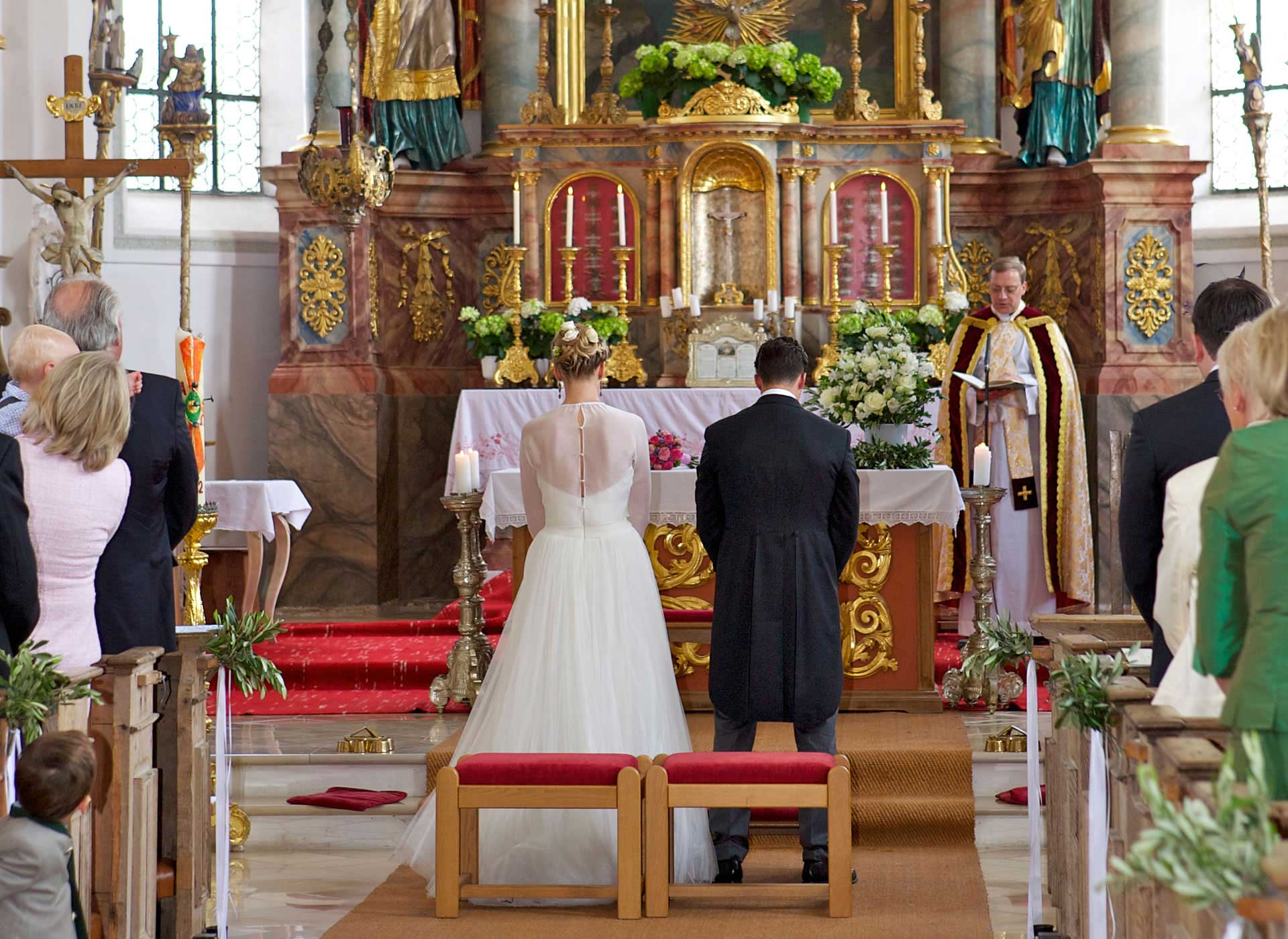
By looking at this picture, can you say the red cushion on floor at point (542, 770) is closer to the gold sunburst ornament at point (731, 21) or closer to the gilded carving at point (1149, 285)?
the gilded carving at point (1149, 285)

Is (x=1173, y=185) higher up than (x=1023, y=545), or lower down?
higher up

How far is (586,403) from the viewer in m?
5.57

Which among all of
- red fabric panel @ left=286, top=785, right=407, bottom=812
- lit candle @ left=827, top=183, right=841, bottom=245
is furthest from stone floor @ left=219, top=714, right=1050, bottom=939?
lit candle @ left=827, top=183, right=841, bottom=245

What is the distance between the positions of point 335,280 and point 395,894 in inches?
250

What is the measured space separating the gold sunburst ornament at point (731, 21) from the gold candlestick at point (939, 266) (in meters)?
1.86

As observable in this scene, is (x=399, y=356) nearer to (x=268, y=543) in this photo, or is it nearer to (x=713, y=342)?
(x=268, y=543)

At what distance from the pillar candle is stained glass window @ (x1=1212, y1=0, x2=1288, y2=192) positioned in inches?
126

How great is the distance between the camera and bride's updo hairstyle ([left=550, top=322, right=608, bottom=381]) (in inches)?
216

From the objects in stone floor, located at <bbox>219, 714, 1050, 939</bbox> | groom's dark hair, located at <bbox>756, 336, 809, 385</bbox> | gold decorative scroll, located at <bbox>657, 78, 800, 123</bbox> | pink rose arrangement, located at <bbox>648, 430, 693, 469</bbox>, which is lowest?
stone floor, located at <bbox>219, 714, 1050, 939</bbox>

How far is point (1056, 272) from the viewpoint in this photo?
1151 centimetres

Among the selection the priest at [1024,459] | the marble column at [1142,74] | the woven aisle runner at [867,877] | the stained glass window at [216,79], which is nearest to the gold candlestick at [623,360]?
the priest at [1024,459]

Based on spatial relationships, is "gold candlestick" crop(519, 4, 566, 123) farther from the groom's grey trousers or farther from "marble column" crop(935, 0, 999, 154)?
the groom's grey trousers

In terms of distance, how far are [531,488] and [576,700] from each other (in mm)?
705

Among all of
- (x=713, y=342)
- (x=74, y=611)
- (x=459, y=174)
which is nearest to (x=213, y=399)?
(x=459, y=174)
